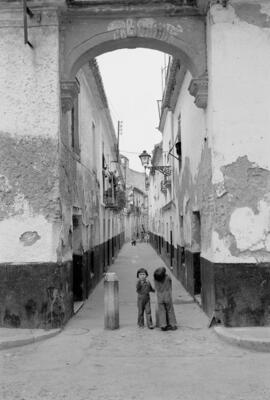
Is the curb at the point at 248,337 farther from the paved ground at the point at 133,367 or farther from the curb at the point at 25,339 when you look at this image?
the curb at the point at 25,339

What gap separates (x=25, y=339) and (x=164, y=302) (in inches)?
91.6

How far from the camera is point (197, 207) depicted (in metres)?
10.5

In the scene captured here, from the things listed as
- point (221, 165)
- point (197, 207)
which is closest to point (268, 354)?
point (221, 165)

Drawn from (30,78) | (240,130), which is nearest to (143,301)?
(240,130)

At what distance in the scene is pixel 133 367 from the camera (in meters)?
6.09

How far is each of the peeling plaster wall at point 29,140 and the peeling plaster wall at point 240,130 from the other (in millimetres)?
2660

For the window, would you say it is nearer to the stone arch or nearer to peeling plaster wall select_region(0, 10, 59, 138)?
the stone arch

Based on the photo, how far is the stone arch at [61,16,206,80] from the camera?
8.48 metres

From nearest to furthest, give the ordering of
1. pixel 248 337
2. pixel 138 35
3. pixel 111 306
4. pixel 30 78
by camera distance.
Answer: pixel 248 337 < pixel 111 306 < pixel 30 78 < pixel 138 35

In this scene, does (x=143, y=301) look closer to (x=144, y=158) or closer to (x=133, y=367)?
(x=133, y=367)

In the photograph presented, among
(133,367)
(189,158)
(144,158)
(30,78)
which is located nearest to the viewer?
(133,367)

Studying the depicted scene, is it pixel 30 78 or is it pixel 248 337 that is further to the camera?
pixel 30 78

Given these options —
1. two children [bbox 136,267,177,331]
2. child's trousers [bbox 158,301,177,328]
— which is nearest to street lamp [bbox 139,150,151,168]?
two children [bbox 136,267,177,331]

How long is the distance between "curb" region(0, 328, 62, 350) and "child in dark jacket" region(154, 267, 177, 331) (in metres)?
1.74
